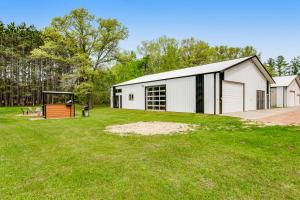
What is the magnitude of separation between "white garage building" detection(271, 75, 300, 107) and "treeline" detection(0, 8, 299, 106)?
1725cm

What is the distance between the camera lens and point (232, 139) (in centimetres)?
627

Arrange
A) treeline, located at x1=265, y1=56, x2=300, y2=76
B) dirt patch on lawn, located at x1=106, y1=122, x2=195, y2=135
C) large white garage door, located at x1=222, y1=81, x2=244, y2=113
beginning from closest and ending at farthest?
dirt patch on lawn, located at x1=106, y1=122, x2=195, y2=135 < large white garage door, located at x1=222, y1=81, x2=244, y2=113 < treeline, located at x1=265, y1=56, x2=300, y2=76

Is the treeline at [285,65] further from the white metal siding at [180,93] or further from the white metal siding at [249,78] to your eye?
the white metal siding at [180,93]

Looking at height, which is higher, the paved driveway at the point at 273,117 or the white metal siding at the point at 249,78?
the white metal siding at the point at 249,78

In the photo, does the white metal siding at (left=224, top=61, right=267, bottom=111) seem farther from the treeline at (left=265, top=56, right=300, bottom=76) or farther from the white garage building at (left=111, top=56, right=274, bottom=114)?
the treeline at (left=265, top=56, right=300, bottom=76)

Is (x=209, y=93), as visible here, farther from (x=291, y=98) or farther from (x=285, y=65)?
(x=285, y=65)

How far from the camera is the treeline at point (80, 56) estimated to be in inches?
975

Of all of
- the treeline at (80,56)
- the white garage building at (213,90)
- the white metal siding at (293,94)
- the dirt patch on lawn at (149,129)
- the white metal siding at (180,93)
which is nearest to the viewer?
the dirt patch on lawn at (149,129)

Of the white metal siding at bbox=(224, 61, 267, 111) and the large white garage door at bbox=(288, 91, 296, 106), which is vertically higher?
the white metal siding at bbox=(224, 61, 267, 111)

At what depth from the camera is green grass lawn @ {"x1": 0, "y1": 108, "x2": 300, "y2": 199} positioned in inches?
114

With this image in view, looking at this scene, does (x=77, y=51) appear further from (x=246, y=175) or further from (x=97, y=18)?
(x=246, y=175)

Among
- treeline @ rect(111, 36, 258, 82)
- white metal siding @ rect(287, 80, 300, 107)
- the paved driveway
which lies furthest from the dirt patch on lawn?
treeline @ rect(111, 36, 258, 82)

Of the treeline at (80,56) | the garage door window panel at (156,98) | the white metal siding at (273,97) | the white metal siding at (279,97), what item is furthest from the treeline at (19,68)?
the white metal siding at (279,97)

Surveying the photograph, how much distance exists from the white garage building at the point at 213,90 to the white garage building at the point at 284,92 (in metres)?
6.58
